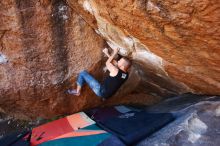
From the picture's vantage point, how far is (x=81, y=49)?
360 cm

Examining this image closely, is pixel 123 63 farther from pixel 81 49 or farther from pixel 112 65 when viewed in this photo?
pixel 81 49

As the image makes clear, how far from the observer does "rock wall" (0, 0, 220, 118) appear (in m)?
2.60

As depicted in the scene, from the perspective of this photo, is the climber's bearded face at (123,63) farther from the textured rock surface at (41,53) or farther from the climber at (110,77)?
the textured rock surface at (41,53)

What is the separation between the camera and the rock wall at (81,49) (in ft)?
8.53

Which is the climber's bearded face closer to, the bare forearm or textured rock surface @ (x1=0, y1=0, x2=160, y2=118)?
the bare forearm

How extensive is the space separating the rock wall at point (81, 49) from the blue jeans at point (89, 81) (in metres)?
0.09

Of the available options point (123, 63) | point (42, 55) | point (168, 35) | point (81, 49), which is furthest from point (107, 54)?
point (168, 35)

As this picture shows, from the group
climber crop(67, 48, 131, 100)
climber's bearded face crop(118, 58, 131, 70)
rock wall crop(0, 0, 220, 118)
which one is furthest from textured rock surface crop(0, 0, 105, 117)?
climber's bearded face crop(118, 58, 131, 70)

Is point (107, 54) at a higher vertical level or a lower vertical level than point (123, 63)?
higher

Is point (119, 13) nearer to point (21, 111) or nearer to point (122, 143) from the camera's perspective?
point (122, 143)

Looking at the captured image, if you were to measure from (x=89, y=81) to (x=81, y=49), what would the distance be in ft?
1.36

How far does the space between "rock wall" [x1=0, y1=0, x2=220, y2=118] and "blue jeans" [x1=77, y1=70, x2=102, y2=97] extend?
87 millimetres

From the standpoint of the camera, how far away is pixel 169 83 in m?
3.98

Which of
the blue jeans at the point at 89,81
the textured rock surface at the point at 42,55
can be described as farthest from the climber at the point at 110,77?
the textured rock surface at the point at 42,55
